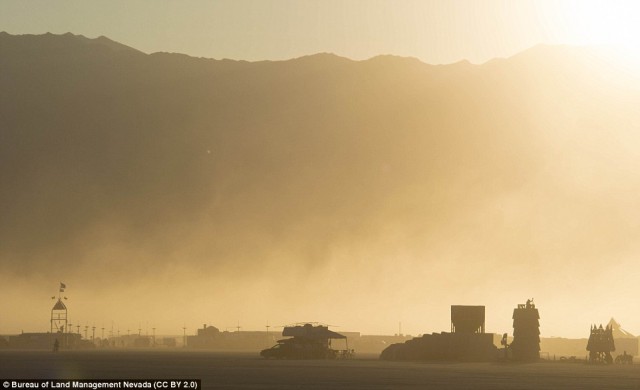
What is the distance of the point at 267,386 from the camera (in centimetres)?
10225

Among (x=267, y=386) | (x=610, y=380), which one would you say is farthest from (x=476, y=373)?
(x=267, y=386)

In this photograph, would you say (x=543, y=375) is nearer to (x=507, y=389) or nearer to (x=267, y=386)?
(x=507, y=389)

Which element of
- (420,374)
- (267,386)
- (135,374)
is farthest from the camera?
(420,374)

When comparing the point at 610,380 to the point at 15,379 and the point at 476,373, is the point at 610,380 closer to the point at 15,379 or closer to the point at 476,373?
the point at 476,373

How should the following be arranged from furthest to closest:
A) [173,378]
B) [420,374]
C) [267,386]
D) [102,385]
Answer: [420,374] < [173,378] < [267,386] < [102,385]

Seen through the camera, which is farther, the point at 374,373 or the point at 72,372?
the point at 374,373

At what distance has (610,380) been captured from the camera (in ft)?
412

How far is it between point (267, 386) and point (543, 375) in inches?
1699

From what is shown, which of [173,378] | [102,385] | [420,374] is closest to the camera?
[102,385]

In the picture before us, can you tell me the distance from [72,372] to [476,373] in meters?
43.9

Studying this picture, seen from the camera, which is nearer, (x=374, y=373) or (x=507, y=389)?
(x=507, y=389)

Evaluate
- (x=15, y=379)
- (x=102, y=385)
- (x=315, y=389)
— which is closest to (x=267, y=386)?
(x=315, y=389)

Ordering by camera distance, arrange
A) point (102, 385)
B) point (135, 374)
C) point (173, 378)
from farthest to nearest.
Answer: point (135, 374) → point (173, 378) → point (102, 385)

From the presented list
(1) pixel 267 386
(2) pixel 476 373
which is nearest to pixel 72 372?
(1) pixel 267 386
